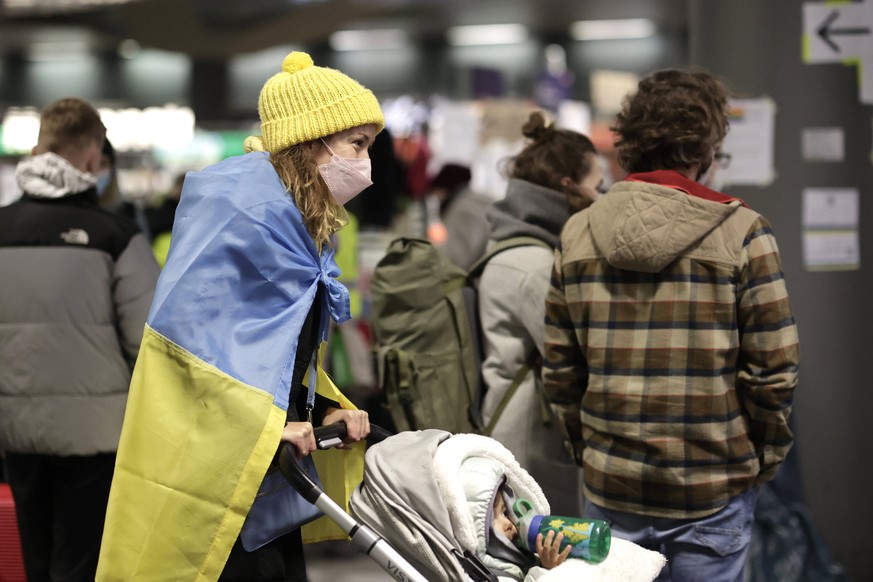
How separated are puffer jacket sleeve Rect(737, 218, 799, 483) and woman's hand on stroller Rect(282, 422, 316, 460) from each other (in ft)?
3.60

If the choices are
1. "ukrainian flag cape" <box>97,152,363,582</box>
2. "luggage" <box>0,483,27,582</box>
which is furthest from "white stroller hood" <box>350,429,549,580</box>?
"luggage" <box>0,483,27,582</box>

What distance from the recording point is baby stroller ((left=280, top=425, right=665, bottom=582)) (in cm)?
219

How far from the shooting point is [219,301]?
2287 mm

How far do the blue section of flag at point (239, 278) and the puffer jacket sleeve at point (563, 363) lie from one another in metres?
0.81

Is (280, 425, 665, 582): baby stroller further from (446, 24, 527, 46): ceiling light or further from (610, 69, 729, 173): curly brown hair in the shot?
(446, 24, 527, 46): ceiling light

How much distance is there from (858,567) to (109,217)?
10.6 feet

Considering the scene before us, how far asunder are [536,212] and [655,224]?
87cm

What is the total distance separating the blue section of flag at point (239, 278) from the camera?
2277 millimetres

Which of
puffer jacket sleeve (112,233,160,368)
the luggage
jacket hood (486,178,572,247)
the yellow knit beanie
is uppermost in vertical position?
the yellow knit beanie

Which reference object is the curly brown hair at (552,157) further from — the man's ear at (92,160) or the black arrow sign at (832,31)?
the black arrow sign at (832,31)

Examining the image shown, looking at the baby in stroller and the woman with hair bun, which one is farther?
the woman with hair bun

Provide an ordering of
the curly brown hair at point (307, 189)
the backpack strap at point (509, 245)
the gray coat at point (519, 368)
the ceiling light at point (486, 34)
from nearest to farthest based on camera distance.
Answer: the curly brown hair at point (307, 189) → the gray coat at point (519, 368) → the backpack strap at point (509, 245) → the ceiling light at point (486, 34)

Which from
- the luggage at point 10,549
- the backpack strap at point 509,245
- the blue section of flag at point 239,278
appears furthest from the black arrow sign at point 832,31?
the luggage at point 10,549

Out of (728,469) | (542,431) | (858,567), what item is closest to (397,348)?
(542,431)
